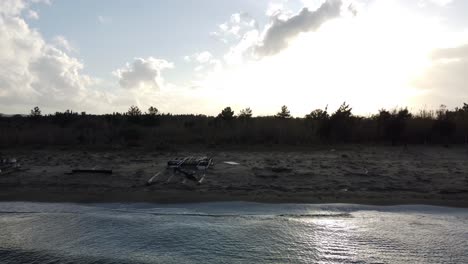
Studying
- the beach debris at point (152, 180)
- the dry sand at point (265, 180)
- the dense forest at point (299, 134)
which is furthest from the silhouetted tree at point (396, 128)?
the beach debris at point (152, 180)

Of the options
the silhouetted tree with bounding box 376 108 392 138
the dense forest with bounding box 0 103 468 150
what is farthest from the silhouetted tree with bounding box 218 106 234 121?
the silhouetted tree with bounding box 376 108 392 138

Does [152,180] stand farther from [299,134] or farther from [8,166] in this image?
[299,134]

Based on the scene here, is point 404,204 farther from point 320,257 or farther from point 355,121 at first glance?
point 355,121

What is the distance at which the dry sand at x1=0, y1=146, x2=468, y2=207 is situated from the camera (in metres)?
8.88

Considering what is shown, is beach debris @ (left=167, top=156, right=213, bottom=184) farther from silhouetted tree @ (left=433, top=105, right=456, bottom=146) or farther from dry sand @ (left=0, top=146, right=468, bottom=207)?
silhouetted tree @ (left=433, top=105, right=456, bottom=146)

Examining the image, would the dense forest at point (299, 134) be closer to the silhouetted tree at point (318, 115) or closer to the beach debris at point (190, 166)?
the silhouetted tree at point (318, 115)

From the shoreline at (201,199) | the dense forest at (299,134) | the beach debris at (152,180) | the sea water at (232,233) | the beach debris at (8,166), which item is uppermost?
the dense forest at (299,134)

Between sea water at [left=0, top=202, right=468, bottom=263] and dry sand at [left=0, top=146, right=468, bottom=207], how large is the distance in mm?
714

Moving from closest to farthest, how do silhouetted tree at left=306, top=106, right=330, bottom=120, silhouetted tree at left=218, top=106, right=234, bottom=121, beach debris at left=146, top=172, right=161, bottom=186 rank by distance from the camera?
1. beach debris at left=146, top=172, right=161, bottom=186
2. silhouetted tree at left=306, top=106, right=330, bottom=120
3. silhouetted tree at left=218, top=106, right=234, bottom=121

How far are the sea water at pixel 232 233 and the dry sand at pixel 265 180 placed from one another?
71 cm

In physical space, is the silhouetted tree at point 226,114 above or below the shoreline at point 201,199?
above

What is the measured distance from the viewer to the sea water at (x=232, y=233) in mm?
5496

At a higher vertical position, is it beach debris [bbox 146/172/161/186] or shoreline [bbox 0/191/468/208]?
beach debris [bbox 146/172/161/186]

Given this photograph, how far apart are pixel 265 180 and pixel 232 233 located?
4045mm
